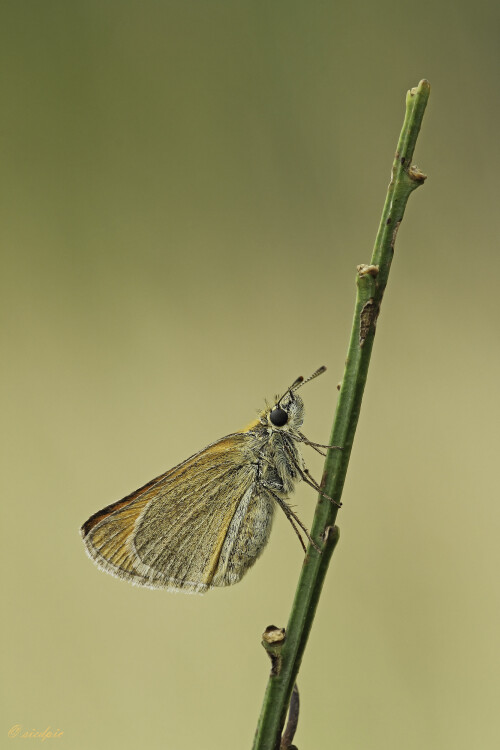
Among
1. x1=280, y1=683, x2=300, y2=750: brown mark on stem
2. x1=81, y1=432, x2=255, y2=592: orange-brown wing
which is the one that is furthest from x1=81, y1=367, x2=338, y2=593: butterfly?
x1=280, y1=683, x2=300, y2=750: brown mark on stem

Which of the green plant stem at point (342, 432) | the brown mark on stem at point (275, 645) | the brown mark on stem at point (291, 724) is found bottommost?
the brown mark on stem at point (291, 724)

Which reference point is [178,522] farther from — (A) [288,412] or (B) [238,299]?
(B) [238,299]

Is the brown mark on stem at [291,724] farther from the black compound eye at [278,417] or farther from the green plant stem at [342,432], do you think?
the black compound eye at [278,417]

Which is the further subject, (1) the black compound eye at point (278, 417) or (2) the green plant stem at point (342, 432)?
(1) the black compound eye at point (278, 417)

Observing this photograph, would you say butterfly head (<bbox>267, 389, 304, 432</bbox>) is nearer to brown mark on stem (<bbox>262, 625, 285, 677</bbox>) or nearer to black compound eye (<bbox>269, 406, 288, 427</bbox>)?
black compound eye (<bbox>269, 406, 288, 427</bbox>)

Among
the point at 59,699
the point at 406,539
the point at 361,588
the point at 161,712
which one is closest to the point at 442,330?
the point at 406,539

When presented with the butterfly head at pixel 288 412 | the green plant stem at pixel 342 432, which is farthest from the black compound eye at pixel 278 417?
the green plant stem at pixel 342 432

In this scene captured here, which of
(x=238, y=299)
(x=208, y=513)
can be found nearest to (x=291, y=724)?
(x=208, y=513)
